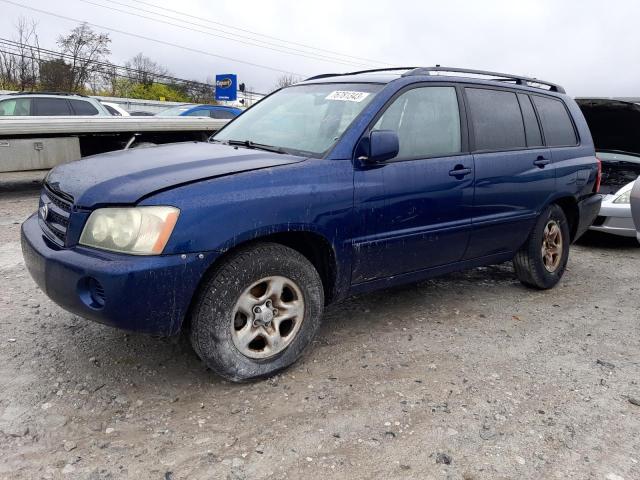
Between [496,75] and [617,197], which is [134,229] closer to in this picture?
[496,75]

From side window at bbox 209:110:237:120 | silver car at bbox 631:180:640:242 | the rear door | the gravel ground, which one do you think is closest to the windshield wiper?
the gravel ground

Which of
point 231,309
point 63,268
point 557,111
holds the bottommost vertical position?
point 231,309

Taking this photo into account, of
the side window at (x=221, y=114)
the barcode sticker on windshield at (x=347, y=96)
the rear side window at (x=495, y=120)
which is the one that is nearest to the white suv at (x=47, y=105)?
the side window at (x=221, y=114)

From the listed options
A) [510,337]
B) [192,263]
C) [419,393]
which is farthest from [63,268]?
[510,337]

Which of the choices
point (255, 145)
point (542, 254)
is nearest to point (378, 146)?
point (255, 145)

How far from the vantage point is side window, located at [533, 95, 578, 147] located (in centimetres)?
465

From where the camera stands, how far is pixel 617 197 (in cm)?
648

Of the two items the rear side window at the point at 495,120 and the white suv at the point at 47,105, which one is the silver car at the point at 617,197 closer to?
the rear side window at the point at 495,120

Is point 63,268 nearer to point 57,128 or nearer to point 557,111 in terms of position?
point 557,111

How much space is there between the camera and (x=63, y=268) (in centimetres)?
262

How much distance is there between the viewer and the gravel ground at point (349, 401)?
92.0 inches

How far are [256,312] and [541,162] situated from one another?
2.77m

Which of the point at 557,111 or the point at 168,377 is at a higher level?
the point at 557,111

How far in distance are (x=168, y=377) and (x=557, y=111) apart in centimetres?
394
